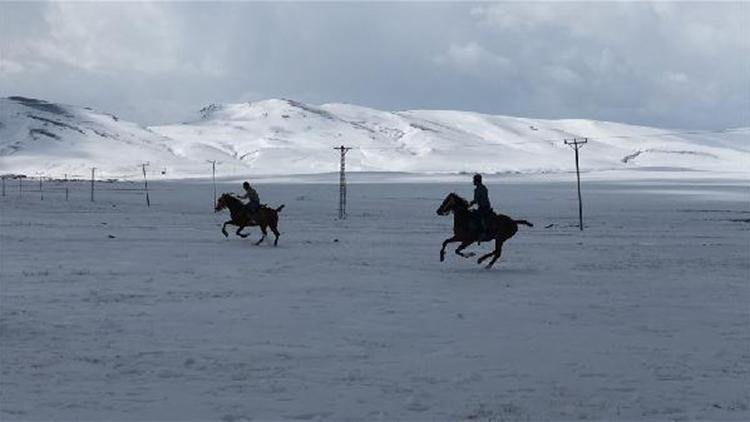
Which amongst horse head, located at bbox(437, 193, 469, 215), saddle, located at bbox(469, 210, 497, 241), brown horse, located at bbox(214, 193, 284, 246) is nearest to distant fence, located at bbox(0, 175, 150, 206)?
brown horse, located at bbox(214, 193, 284, 246)

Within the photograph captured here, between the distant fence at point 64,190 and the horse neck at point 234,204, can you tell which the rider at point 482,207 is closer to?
the horse neck at point 234,204

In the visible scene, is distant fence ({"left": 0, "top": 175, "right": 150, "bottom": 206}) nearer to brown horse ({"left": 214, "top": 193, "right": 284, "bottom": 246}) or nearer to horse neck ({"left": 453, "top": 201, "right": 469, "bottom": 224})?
brown horse ({"left": 214, "top": 193, "right": 284, "bottom": 246})

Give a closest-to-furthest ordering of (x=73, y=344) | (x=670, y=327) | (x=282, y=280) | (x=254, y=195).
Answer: (x=73, y=344), (x=670, y=327), (x=282, y=280), (x=254, y=195)

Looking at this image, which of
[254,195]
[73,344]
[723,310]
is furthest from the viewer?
[254,195]

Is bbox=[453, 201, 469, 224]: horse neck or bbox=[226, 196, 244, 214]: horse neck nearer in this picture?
bbox=[453, 201, 469, 224]: horse neck

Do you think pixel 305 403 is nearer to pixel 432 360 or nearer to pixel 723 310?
pixel 432 360

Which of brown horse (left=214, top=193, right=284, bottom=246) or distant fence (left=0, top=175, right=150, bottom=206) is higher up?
distant fence (left=0, top=175, right=150, bottom=206)

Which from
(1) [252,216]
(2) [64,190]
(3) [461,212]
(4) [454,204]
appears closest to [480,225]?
(3) [461,212]

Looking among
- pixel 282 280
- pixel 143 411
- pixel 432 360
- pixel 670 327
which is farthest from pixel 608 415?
pixel 282 280

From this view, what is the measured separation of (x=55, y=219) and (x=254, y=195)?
18767mm

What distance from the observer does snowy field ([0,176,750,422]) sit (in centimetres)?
991

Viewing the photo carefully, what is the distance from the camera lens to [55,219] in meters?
45.7

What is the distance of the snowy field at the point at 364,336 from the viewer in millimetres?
9914

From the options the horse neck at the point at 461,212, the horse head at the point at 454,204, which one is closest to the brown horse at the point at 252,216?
the horse head at the point at 454,204
